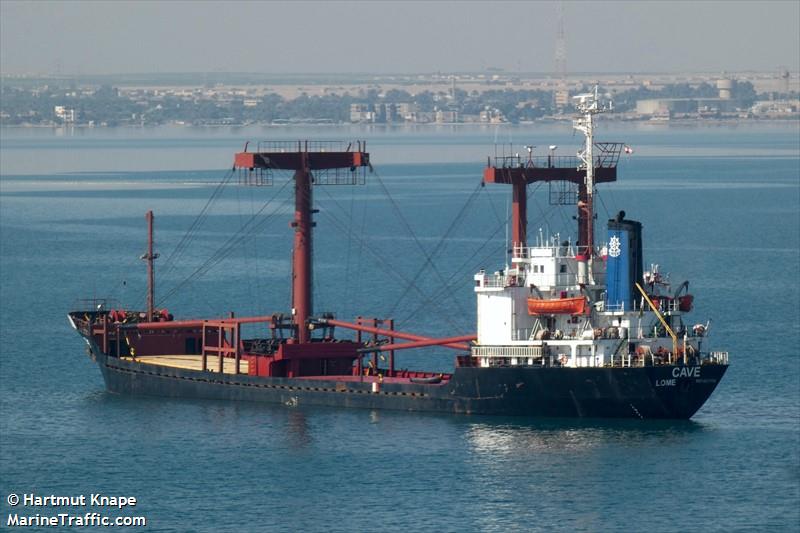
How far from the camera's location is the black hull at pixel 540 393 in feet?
205

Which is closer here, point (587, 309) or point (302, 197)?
point (587, 309)

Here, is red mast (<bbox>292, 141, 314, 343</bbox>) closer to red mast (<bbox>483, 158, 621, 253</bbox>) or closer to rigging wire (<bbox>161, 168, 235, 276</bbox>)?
red mast (<bbox>483, 158, 621, 253</bbox>)

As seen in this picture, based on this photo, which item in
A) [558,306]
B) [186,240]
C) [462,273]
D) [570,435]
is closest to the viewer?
[570,435]

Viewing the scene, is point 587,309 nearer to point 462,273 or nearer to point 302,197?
point 302,197

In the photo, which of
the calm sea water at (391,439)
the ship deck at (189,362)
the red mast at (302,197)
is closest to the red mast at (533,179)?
the red mast at (302,197)

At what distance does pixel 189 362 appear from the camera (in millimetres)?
74750

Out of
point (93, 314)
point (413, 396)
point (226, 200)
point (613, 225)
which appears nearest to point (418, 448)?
point (413, 396)

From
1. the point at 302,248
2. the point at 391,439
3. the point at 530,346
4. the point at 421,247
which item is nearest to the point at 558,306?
the point at 530,346

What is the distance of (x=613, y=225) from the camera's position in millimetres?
63688

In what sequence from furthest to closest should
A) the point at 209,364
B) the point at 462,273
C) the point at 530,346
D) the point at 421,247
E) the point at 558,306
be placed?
the point at 421,247 → the point at 462,273 → the point at 209,364 → the point at 530,346 → the point at 558,306

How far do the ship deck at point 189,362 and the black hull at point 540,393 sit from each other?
519 cm

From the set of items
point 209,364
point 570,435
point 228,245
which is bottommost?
point 570,435

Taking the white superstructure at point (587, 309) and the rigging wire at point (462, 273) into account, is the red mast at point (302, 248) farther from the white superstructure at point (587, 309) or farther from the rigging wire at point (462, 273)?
the rigging wire at point (462, 273)

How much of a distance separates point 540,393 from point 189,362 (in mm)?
16876
